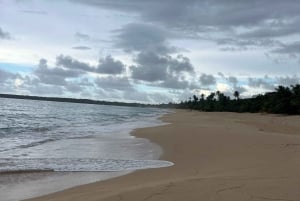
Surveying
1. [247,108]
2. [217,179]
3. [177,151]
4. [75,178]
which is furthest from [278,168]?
[247,108]

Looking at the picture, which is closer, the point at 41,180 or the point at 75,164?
the point at 41,180

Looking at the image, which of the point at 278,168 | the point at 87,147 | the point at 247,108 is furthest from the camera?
the point at 247,108

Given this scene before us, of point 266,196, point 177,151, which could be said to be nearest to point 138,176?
point 266,196

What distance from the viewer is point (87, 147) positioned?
18500 mm

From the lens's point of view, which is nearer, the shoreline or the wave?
the shoreline

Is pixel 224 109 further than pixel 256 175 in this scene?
Yes

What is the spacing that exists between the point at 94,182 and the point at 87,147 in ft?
28.5

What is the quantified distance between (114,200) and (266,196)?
2460 mm

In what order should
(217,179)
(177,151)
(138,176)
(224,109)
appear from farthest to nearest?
(224,109) → (177,151) → (138,176) → (217,179)

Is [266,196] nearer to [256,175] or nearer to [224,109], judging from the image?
[256,175]

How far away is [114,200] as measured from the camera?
658 centimetres

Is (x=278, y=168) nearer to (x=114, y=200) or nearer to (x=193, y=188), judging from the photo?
(x=193, y=188)

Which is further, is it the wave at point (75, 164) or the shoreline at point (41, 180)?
the wave at point (75, 164)

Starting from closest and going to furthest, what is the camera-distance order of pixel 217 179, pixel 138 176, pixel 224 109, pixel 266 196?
pixel 266 196 < pixel 217 179 < pixel 138 176 < pixel 224 109
